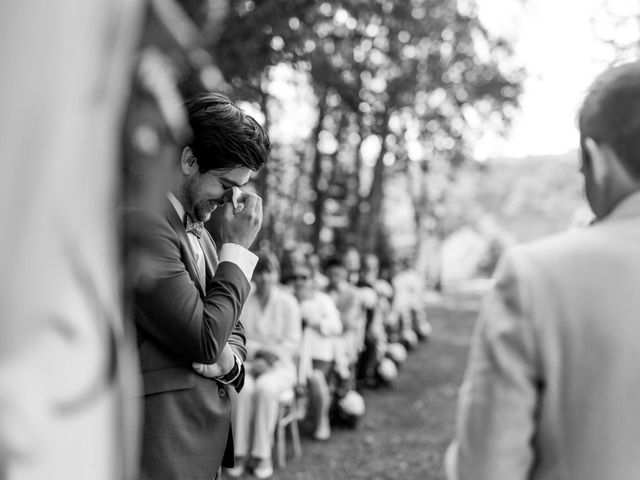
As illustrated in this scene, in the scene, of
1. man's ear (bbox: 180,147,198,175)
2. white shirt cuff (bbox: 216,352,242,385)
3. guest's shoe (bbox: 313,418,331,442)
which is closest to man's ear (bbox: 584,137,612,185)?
man's ear (bbox: 180,147,198,175)

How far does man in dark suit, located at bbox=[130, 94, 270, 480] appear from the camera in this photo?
168 cm

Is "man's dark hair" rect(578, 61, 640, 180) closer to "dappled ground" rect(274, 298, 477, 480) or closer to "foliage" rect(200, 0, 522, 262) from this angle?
"dappled ground" rect(274, 298, 477, 480)

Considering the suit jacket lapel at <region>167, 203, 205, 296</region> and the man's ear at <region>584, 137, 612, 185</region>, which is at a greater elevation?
the man's ear at <region>584, 137, 612, 185</region>

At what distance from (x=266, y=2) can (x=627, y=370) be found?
8.01 m

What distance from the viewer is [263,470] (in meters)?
6.16

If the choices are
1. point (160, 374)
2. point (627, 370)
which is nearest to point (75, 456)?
point (160, 374)

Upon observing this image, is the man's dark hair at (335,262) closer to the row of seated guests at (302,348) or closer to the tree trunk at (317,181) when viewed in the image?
the row of seated guests at (302,348)

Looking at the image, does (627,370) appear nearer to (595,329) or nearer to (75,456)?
(595,329)

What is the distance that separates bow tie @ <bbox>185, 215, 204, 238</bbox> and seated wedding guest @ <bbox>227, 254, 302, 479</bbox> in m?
4.37

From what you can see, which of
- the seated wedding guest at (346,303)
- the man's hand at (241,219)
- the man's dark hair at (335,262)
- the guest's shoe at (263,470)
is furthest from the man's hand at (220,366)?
the man's dark hair at (335,262)

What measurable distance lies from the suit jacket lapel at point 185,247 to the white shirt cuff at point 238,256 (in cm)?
9

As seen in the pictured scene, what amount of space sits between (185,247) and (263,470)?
4.88 m

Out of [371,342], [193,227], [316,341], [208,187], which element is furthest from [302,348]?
[208,187]

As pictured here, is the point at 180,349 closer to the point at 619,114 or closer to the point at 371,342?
the point at 619,114
